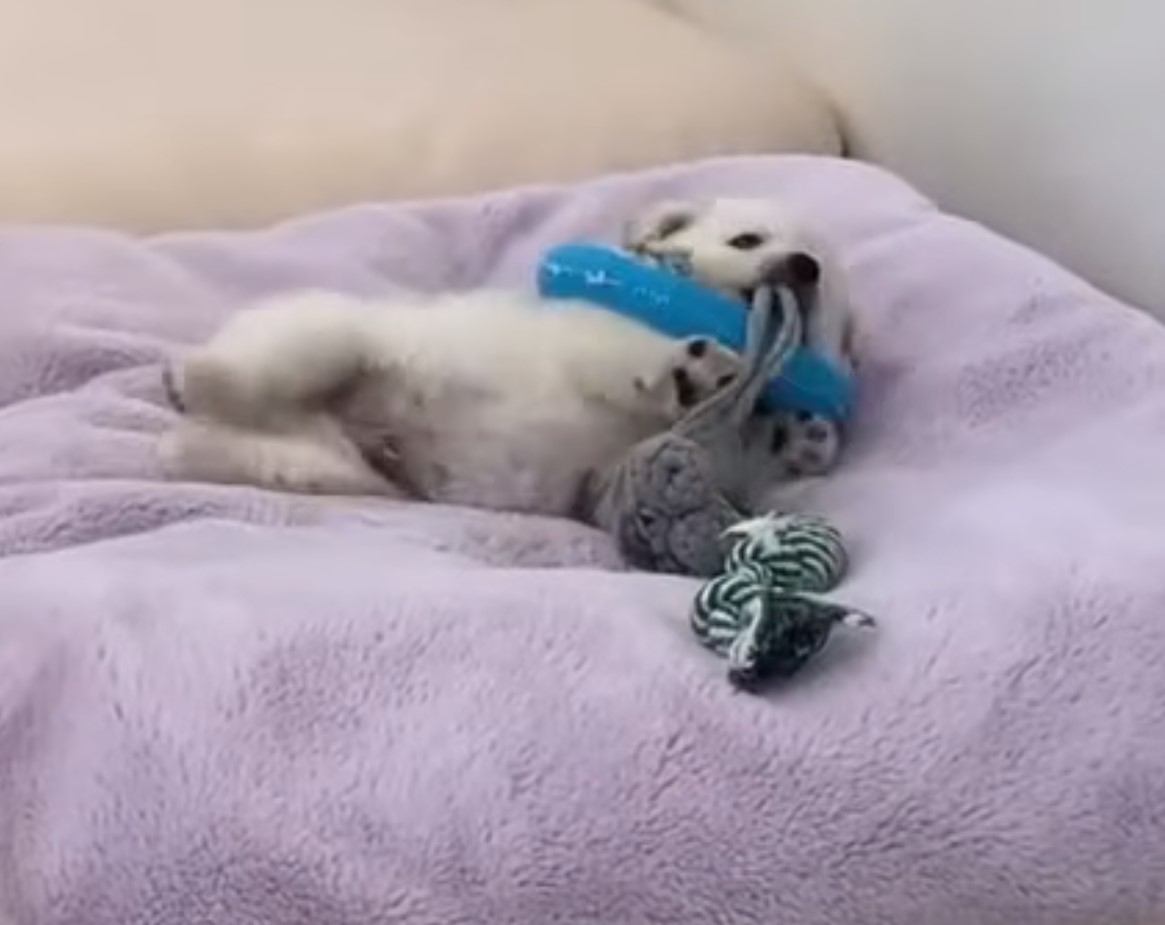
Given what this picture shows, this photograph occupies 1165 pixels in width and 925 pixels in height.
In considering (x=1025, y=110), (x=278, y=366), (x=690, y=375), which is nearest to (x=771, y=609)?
(x=690, y=375)

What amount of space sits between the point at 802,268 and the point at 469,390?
0.19m

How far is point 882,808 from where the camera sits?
3.00ft

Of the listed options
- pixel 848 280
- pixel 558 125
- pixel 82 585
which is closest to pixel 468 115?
pixel 558 125

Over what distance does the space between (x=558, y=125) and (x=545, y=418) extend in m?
0.55

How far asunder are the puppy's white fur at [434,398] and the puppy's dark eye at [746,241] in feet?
0.26

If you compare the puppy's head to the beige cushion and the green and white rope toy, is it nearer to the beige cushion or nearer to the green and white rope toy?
the green and white rope toy

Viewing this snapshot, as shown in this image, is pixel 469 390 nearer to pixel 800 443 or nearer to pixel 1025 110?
pixel 800 443

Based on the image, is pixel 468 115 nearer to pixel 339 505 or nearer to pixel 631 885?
pixel 339 505

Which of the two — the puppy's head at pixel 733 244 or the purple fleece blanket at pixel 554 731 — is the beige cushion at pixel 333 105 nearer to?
the puppy's head at pixel 733 244

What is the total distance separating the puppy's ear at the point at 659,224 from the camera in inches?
53.0

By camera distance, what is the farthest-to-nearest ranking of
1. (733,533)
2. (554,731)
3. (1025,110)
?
(1025,110) < (733,533) < (554,731)

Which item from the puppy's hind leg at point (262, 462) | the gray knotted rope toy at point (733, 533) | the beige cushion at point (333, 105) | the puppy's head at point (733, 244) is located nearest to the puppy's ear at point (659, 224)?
the puppy's head at point (733, 244)

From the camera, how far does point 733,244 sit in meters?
1.30

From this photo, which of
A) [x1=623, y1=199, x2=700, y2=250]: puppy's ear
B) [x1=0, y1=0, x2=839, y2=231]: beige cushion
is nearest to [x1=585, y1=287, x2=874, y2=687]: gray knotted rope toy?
[x1=623, y1=199, x2=700, y2=250]: puppy's ear
